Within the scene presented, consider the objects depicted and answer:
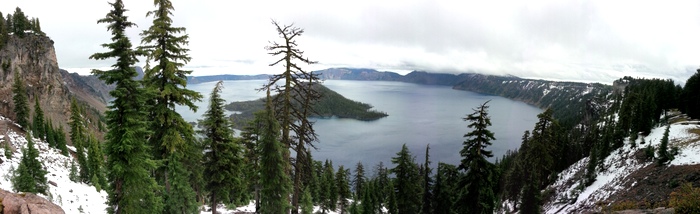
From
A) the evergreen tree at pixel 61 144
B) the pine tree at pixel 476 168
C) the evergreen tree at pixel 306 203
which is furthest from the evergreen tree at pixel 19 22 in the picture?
the pine tree at pixel 476 168

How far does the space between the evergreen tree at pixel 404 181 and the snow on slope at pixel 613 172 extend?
1483cm

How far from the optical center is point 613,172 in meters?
34.8

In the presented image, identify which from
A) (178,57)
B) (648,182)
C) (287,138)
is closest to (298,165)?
(287,138)

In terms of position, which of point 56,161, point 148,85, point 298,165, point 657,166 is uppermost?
point 148,85

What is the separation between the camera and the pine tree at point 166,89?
1317 cm

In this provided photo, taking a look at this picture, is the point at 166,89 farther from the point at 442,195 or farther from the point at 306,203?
the point at 306,203

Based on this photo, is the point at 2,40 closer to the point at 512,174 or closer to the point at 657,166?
the point at 512,174

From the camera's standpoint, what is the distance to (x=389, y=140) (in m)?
150

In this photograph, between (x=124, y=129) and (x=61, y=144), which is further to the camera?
(x=61, y=144)

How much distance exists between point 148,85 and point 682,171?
37.2 metres

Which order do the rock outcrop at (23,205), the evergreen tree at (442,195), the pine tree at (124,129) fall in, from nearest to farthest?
the rock outcrop at (23,205)
the pine tree at (124,129)
the evergreen tree at (442,195)

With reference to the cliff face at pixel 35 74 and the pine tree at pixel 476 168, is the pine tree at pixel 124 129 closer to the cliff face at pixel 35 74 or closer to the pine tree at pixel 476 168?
the pine tree at pixel 476 168

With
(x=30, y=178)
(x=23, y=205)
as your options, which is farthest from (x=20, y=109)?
(x=23, y=205)

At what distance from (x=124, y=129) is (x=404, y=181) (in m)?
20.7
